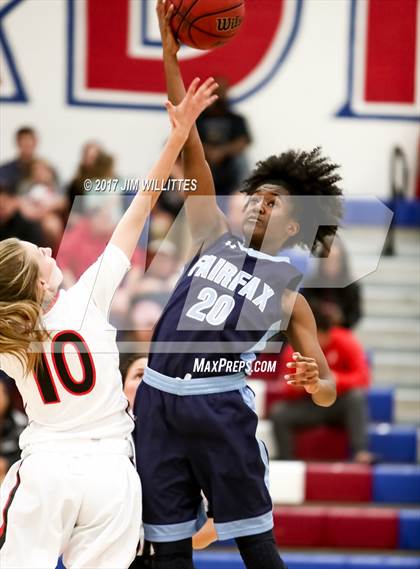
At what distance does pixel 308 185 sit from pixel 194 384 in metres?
0.82

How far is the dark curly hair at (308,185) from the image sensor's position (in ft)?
12.3

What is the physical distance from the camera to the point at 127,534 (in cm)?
329

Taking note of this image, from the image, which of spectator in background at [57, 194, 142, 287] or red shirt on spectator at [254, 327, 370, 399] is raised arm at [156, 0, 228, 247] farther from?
red shirt on spectator at [254, 327, 370, 399]

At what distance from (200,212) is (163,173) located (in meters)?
0.21

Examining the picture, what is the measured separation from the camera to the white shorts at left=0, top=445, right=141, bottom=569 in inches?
126

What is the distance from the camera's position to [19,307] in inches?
129

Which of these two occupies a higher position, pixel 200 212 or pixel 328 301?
pixel 200 212

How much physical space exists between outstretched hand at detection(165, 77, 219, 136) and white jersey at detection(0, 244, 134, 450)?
63cm

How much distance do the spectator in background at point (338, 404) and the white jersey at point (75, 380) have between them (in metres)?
2.97

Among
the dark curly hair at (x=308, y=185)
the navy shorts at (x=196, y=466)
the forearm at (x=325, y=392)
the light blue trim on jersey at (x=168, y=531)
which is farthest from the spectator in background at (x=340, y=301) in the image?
the light blue trim on jersey at (x=168, y=531)

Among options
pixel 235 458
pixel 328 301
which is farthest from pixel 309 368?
pixel 328 301

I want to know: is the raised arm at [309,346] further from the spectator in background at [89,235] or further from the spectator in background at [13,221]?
the spectator in background at [13,221]

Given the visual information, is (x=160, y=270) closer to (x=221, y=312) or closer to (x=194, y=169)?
(x=194, y=169)

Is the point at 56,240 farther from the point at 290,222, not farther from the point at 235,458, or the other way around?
the point at 235,458
